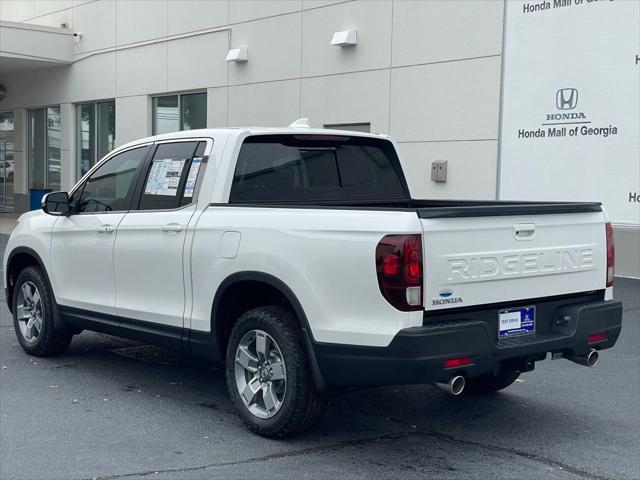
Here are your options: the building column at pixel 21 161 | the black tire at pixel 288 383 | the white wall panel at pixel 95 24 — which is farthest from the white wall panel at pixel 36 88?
the black tire at pixel 288 383

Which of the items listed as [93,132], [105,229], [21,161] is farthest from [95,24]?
[105,229]

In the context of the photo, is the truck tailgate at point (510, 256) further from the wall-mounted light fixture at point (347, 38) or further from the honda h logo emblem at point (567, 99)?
the wall-mounted light fixture at point (347, 38)

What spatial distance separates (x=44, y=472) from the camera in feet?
15.7

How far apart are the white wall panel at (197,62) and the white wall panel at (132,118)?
3.88ft

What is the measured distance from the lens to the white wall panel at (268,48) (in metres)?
17.3

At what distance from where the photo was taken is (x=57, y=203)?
716cm

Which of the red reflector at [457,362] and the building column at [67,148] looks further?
the building column at [67,148]

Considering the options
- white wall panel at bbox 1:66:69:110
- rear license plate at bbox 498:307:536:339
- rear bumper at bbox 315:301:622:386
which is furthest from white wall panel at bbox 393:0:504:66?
white wall panel at bbox 1:66:69:110

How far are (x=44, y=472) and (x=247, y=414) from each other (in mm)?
1300

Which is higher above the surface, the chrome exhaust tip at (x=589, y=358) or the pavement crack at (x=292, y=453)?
the chrome exhaust tip at (x=589, y=358)

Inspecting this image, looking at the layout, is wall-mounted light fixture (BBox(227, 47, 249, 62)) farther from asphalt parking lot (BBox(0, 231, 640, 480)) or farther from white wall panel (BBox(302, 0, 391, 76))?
asphalt parking lot (BBox(0, 231, 640, 480))

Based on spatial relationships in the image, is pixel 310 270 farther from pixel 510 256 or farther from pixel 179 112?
pixel 179 112

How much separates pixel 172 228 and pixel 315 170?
1134mm

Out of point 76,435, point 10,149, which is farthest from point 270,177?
point 10,149
